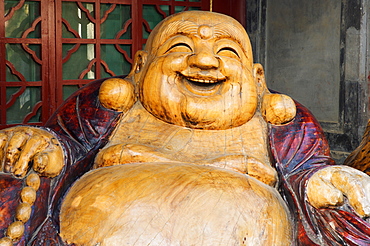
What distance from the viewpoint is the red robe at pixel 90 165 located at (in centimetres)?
190

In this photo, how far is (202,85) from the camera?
2.21 m

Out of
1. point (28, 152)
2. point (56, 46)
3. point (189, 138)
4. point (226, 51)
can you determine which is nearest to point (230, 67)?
point (226, 51)

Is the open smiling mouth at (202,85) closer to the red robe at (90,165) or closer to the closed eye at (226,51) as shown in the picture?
the closed eye at (226,51)

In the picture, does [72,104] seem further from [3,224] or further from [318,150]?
[318,150]

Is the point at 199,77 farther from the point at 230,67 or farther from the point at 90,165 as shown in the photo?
the point at 90,165

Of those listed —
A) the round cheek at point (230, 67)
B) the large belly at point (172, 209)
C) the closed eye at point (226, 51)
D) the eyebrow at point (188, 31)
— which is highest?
the eyebrow at point (188, 31)

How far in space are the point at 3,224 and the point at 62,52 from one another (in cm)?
297

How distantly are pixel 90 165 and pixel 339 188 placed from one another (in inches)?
38.3

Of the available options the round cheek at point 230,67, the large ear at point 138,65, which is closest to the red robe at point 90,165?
the large ear at point 138,65

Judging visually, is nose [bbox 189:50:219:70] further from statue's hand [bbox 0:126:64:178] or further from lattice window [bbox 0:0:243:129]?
lattice window [bbox 0:0:243:129]

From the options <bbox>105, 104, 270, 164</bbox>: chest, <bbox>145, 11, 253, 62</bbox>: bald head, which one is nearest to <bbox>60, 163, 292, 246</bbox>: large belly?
<bbox>105, 104, 270, 164</bbox>: chest

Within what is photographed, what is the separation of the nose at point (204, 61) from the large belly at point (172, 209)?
40cm

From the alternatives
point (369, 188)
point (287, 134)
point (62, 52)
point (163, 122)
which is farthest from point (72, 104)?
point (62, 52)

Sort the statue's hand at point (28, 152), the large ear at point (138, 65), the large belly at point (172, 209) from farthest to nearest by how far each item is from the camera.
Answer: the large ear at point (138, 65) → the statue's hand at point (28, 152) → the large belly at point (172, 209)
